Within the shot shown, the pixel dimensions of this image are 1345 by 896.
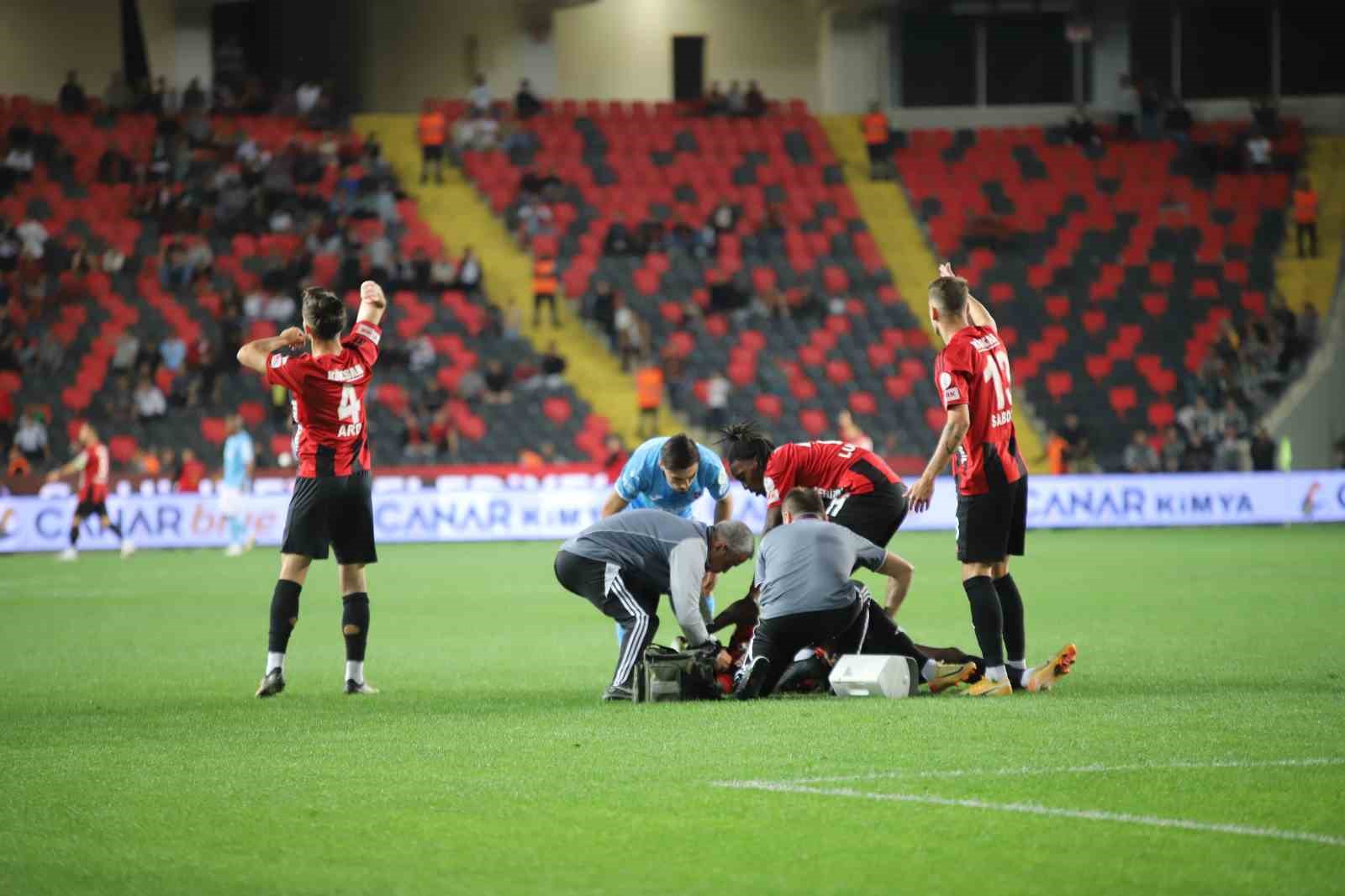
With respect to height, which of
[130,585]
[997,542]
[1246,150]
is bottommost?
[130,585]

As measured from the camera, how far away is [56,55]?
3944 centimetres

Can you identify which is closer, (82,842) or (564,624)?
(82,842)

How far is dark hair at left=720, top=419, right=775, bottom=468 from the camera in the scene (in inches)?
432

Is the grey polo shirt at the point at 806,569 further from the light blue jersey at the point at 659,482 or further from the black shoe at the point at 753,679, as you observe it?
the light blue jersey at the point at 659,482

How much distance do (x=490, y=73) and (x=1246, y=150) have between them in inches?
637

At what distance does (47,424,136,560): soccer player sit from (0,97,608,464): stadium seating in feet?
11.5

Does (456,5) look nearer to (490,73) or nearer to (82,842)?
(490,73)

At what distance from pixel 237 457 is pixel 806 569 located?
57.8 ft

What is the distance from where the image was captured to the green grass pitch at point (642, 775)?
584 centimetres

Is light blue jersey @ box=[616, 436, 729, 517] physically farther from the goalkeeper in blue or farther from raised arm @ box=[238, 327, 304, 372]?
raised arm @ box=[238, 327, 304, 372]

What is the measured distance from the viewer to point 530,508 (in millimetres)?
30266

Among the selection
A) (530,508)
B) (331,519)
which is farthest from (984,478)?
(530,508)

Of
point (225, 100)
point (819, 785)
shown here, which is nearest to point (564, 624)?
point (819, 785)

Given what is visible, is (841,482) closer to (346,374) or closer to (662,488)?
(662,488)
